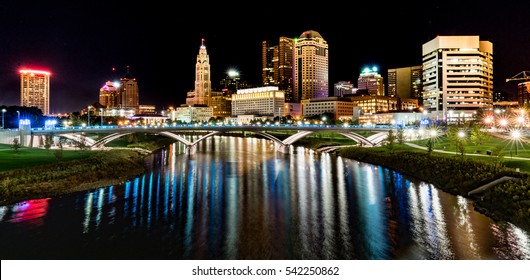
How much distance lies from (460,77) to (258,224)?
135 metres

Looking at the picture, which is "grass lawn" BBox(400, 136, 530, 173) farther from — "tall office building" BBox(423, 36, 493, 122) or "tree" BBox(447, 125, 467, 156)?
"tall office building" BBox(423, 36, 493, 122)

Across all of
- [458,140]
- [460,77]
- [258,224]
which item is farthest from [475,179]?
[460,77]

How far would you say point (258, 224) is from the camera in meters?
27.1

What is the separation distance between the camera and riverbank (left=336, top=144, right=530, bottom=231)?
26241 millimetres

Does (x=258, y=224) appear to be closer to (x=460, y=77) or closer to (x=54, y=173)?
(x=54, y=173)

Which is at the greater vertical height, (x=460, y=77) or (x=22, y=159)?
(x=460, y=77)

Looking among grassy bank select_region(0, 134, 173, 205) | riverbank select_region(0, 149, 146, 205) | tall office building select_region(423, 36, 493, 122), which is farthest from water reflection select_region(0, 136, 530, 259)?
tall office building select_region(423, 36, 493, 122)

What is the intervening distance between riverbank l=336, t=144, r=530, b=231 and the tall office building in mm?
94406

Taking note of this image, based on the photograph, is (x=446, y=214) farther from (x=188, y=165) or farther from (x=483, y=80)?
(x=483, y=80)

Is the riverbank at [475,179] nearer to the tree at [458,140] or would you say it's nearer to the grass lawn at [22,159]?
the tree at [458,140]

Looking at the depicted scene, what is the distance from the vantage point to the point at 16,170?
36.6 m

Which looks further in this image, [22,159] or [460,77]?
[460,77]

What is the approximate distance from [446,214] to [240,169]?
32759 millimetres

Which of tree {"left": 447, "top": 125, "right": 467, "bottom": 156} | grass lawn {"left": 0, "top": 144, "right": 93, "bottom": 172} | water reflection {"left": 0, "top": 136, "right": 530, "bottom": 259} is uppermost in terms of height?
tree {"left": 447, "top": 125, "right": 467, "bottom": 156}
